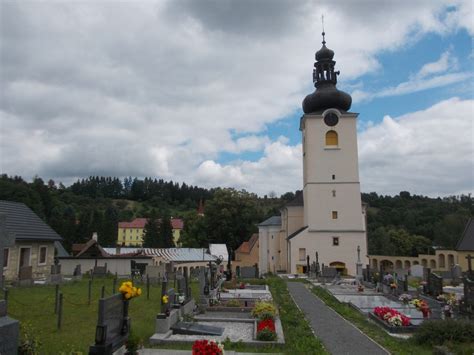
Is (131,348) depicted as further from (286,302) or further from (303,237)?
(303,237)

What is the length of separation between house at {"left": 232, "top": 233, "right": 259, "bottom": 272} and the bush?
42.0 meters

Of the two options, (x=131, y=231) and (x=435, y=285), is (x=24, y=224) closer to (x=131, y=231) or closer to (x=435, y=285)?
(x=435, y=285)

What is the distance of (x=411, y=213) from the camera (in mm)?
78125

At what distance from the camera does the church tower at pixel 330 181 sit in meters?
36.6

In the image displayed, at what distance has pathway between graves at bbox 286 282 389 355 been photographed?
357 inches

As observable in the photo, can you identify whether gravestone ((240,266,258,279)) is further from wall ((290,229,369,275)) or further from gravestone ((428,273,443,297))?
gravestone ((428,273,443,297))

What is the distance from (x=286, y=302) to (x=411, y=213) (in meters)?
68.5

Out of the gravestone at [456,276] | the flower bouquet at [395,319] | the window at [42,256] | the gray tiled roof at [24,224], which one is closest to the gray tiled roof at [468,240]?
the gravestone at [456,276]

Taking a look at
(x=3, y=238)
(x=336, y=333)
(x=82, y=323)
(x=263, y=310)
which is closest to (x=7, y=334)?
(x=3, y=238)

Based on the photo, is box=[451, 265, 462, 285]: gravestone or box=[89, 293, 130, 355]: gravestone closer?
box=[89, 293, 130, 355]: gravestone

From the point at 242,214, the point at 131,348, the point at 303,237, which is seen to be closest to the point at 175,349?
the point at 131,348

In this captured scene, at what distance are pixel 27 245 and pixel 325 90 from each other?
1078 inches

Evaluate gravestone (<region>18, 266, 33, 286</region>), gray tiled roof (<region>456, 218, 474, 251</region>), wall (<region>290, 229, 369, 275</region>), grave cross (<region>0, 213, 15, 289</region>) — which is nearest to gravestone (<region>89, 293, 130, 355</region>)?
grave cross (<region>0, 213, 15, 289</region>)

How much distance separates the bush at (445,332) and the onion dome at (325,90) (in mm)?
30471
